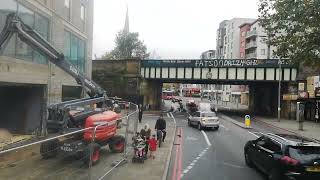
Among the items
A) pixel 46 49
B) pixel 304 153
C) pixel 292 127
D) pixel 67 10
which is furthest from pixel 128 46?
pixel 304 153

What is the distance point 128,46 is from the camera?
10225 centimetres

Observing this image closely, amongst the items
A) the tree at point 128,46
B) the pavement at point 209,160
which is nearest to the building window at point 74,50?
the pavement at point 209,160

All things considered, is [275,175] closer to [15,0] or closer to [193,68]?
[15,0]

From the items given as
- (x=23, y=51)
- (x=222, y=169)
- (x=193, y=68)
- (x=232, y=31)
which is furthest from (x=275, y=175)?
(x=232, y=31)

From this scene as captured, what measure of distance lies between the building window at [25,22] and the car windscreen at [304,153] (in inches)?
598

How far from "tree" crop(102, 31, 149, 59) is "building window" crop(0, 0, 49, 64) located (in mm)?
74231

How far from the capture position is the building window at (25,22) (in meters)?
22.6

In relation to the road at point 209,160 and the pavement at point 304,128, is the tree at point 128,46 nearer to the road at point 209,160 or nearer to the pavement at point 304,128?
the pavement at point 304,128

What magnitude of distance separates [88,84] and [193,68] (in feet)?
134

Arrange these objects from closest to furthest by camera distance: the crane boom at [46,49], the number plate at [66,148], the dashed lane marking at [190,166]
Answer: the number plate at [66,148]
the dashed lane marking at [190,166]
the crane boom at [46,49]

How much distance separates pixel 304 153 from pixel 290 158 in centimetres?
50

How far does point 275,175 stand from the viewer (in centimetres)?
1408

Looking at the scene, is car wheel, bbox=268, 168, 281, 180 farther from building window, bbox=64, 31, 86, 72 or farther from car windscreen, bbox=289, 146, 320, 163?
building window, bbox=64, 31, 86, 72

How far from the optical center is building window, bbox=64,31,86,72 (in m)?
32.3
